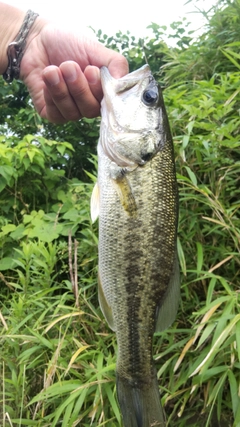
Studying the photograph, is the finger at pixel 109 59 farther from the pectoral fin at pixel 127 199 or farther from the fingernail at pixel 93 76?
the pectoral fin at pixel 127 199

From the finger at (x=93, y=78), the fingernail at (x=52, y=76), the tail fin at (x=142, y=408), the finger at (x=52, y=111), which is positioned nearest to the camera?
the tail fin at (x=142, y=408)

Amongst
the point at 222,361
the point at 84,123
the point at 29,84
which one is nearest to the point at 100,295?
the point at 222,361

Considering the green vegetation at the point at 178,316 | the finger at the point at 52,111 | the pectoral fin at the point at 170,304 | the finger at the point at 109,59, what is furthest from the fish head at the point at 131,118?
the green vegetation at the point at 178,316

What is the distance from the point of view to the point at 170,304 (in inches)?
56.8

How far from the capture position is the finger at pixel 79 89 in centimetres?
151

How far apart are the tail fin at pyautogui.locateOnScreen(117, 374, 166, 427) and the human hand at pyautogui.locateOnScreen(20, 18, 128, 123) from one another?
111 cm

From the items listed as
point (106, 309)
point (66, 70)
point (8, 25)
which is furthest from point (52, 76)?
point (106, 309)

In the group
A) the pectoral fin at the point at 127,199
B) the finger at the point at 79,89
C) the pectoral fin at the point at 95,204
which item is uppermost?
the finger at the point at 79,89

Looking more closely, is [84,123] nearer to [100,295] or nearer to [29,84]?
[29,84]

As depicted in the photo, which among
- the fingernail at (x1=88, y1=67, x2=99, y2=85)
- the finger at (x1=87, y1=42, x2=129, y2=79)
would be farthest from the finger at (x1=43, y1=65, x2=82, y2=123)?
the finger at (x1=87, y1=42, x2=129, y2=79)

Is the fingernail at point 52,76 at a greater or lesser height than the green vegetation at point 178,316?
greater

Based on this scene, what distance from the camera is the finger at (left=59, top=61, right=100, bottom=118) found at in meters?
1.51

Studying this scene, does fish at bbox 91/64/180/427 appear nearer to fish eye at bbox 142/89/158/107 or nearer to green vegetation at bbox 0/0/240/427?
fish eye at bbox 142/89/158/107

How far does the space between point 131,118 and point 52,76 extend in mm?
328
